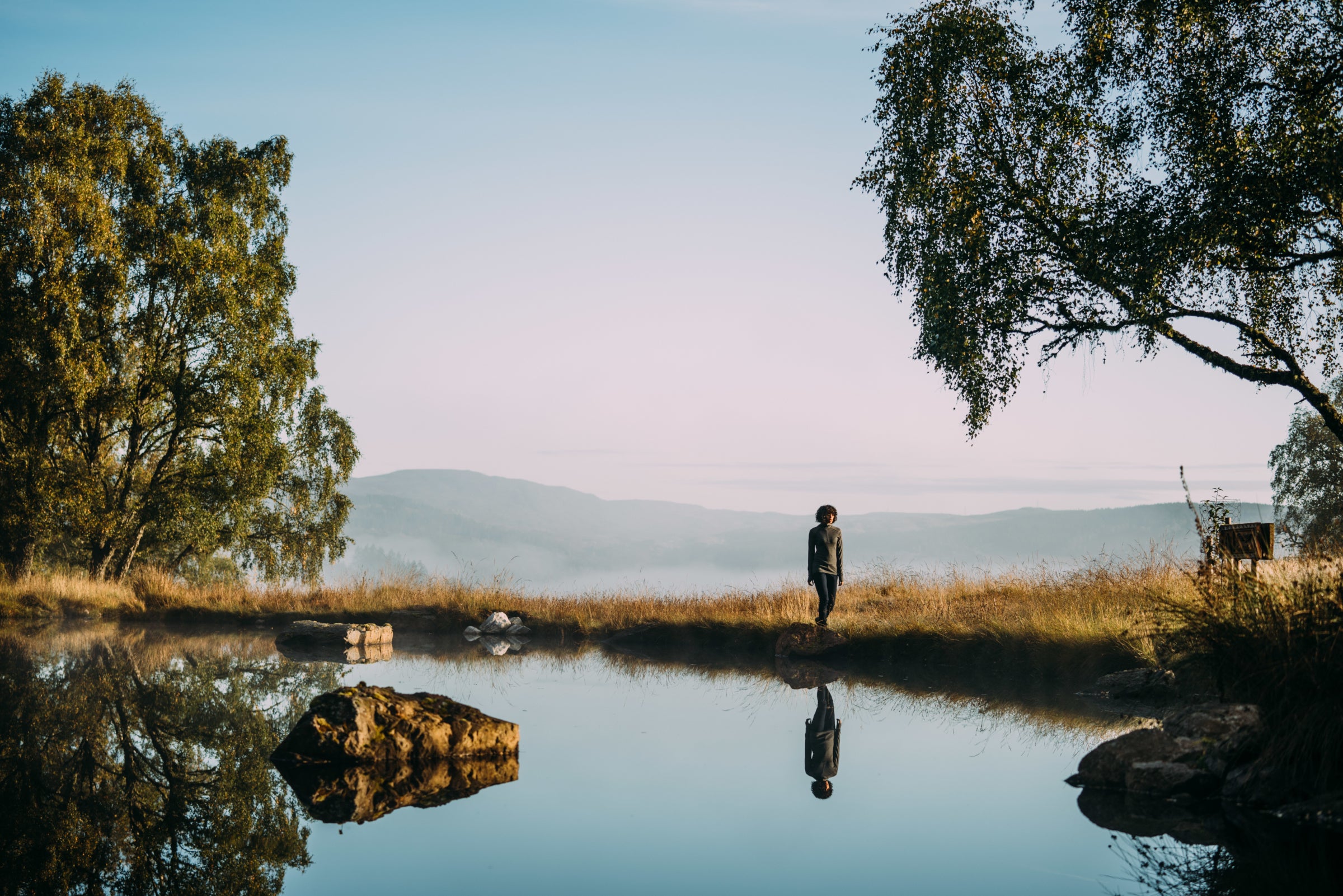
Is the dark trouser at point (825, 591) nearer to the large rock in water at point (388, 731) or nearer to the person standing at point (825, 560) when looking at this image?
the person standing at point (825, 560)

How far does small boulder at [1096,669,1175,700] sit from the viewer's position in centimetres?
1072

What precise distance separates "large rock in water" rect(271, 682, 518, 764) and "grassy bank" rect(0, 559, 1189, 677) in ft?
23.2

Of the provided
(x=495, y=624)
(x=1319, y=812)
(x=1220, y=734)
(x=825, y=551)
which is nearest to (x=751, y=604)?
(x=825, y=551)

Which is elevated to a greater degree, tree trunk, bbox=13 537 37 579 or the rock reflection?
tree trunk, bbox=13 537 37 579

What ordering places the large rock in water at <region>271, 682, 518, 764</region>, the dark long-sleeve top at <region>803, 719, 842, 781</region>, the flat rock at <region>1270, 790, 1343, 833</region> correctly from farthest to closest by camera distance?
the large rock in water at <region>271, 682, 518, 764</region> < the dark long-sleeve top at <region>803, 719, 842, 781</region> < the flat rock at <region>1270, 790, 1343, 833</region>

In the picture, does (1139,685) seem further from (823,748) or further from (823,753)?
(823,753)

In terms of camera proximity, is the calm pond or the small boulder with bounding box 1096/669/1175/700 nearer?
the calm pond

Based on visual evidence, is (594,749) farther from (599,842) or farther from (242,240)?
(242,240)

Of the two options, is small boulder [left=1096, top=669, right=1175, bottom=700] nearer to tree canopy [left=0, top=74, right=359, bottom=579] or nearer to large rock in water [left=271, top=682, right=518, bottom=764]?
large rock in water [left=271, top=682, right=518, bottom=764]

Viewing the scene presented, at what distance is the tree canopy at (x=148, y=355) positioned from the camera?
26141 millimetres

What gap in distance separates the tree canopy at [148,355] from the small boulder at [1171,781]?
27168mm

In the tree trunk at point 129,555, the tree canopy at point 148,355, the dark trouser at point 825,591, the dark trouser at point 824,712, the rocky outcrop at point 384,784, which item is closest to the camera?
the rocky outcrop at point 384,784

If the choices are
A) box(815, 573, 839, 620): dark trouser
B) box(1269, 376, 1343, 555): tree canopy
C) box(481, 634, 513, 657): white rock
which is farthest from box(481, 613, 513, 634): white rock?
box(1269, 376, 1343, 555): tree canopy

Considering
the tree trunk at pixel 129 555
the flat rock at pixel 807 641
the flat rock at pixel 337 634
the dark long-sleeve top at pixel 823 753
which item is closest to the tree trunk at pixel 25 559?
the tree trunk at pixel 129 555
